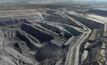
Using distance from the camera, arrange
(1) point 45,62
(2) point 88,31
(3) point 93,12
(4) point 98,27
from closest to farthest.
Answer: (1) point 45,62 → (2) point 88,31 → (4) point 98,27 → (3) point 93,12

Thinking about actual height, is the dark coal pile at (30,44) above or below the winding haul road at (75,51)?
below

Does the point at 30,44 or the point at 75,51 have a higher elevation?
the point at 75,51

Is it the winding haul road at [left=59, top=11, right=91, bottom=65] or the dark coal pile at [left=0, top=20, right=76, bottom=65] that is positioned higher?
the winding haul road at [left=59, top=11, right=91, bottom=65]

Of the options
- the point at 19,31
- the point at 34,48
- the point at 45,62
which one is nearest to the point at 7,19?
the point at 19,31

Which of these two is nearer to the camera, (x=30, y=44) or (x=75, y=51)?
(x=75, y=51)

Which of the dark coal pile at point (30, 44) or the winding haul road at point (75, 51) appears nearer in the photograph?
the winding haul road at point (75, 51)

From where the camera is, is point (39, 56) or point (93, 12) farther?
point (93, 12)

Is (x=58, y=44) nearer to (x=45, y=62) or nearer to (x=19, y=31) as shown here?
(x=45, y=62)

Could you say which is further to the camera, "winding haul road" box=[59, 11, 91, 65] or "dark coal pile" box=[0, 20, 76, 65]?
"dark coal pile" box=[0, 20, 76, 65]

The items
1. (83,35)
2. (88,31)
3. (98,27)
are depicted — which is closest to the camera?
(83,35)
